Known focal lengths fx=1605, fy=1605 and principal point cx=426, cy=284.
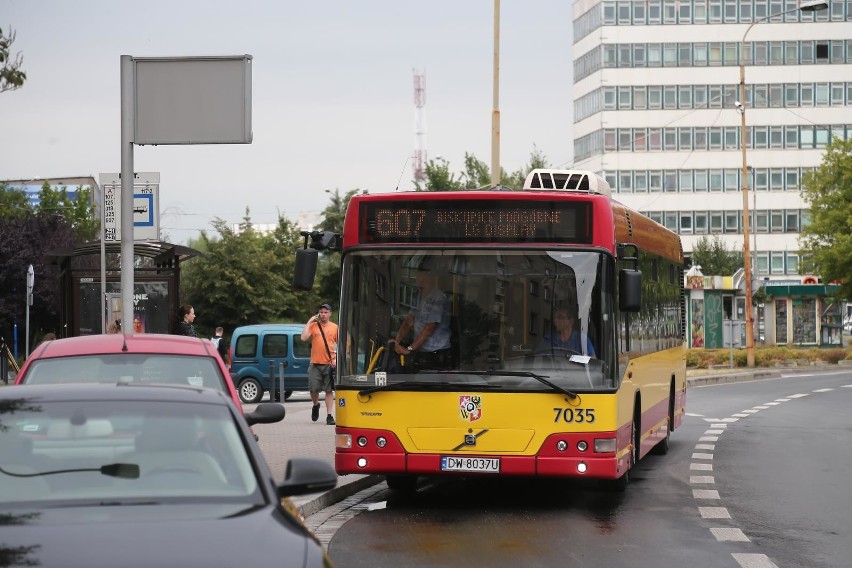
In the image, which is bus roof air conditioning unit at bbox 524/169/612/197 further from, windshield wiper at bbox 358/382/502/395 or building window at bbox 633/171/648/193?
building window at bbox 633/171/648/193

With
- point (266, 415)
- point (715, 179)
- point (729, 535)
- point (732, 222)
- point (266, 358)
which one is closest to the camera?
point (266, 415)

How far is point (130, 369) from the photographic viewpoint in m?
10.8

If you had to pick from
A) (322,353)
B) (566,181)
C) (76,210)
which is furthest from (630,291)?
(76,210)

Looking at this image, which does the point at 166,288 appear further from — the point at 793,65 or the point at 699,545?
the point at 793,65

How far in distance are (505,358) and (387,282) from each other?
1.24 m

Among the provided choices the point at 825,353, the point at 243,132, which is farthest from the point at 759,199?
the point at 243,132

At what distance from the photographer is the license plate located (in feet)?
43.6

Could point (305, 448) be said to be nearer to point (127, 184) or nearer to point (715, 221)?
point (127, 184)

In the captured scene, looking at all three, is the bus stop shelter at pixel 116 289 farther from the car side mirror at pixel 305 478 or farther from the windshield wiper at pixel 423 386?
the car side mirror at pixel 305 478

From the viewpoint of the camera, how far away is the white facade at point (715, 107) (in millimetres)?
97062

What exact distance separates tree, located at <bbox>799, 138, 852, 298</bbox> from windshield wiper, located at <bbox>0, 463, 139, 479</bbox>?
2454 inches

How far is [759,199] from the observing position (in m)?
98.8

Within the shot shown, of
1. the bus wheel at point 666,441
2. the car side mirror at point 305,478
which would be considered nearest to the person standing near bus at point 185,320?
the bus wheel at point 666,441

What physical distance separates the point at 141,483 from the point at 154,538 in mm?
803
